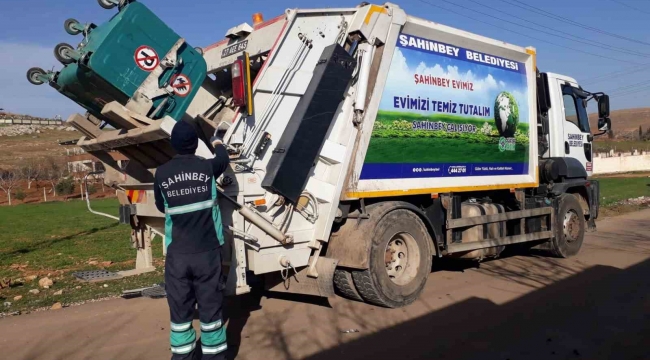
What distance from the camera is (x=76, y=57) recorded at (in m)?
4.36

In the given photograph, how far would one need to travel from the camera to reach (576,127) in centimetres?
909

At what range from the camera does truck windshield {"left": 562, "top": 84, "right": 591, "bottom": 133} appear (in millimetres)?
8859

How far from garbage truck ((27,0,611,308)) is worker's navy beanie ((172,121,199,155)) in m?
0.44


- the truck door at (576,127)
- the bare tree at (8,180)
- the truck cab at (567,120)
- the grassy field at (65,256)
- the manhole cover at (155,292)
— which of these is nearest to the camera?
the manhole cover at (155,292)

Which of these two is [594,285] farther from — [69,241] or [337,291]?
[69,241]

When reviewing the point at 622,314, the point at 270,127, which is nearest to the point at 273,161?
the point at 270,127

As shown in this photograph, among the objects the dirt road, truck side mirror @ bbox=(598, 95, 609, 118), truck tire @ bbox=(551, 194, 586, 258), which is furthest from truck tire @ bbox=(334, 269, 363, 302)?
truck side mirror @ bbox=(598, 95, 609, 118)

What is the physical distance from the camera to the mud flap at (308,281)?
509cm

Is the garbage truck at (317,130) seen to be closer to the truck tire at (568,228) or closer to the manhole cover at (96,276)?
the manhole cover at (96,276)

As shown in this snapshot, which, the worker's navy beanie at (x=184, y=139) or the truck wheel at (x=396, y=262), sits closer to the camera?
the worker's navy beanie at (x=184, y=139)

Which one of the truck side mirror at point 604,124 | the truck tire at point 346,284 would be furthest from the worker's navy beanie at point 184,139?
the truck side mirror at point 604,124

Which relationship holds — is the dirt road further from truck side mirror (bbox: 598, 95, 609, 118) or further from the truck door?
truck side mirror (bbox: 598, 95, 609, 118)

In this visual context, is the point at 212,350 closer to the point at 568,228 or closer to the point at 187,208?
the point at 187,208

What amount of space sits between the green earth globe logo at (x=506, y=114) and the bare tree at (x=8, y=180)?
3788 centimetres
